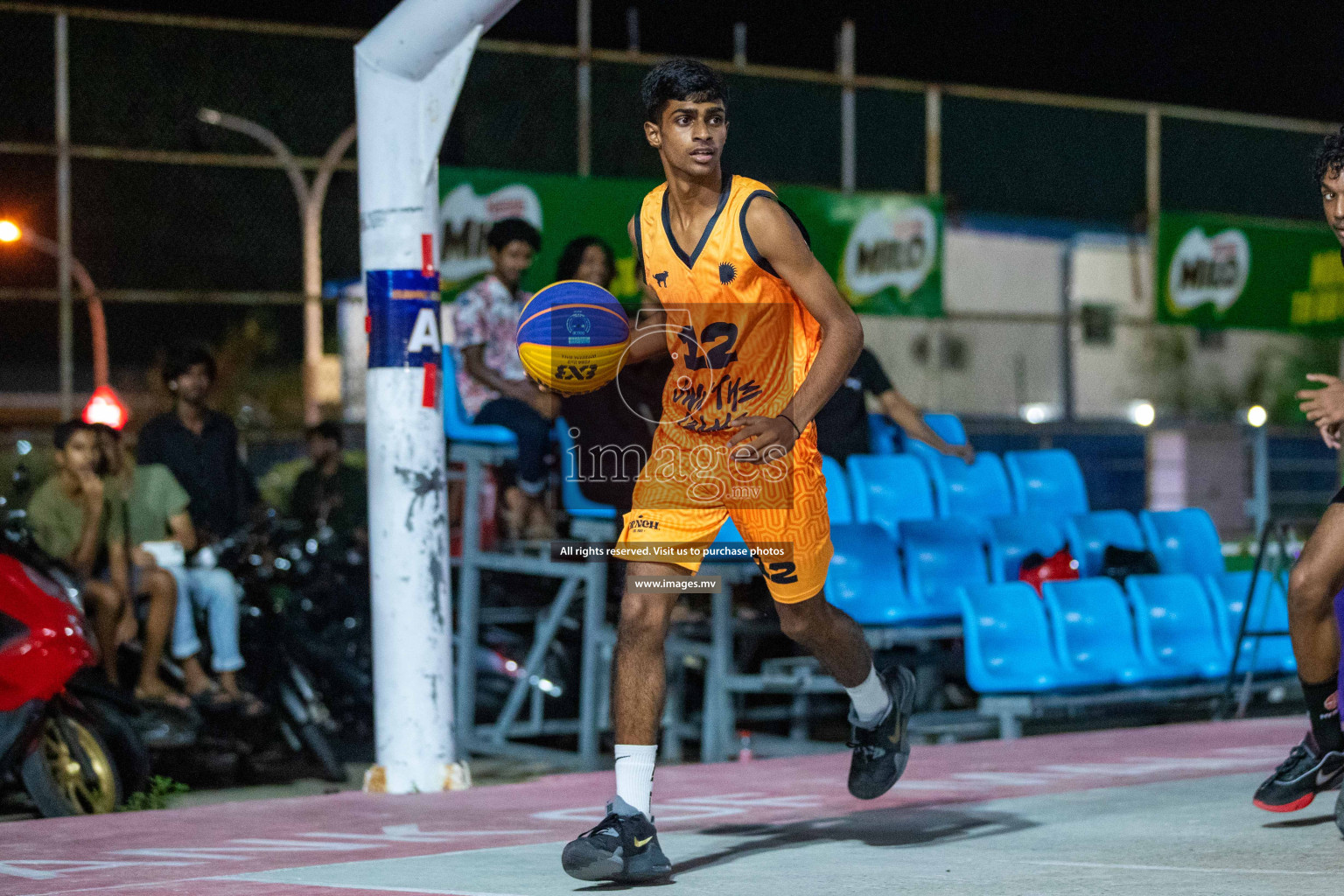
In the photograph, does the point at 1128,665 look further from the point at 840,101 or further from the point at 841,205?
the point at 840,101

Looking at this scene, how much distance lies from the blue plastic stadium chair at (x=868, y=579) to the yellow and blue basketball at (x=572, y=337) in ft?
14.5

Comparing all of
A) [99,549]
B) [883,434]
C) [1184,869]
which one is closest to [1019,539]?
[883,434]

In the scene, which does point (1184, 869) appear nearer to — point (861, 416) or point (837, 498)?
point (837, 498)

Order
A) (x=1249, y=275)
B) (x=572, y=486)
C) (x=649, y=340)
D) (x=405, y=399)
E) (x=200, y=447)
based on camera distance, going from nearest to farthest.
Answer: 1. (x=649, y=340)
2. (x=405, y=399)
3. (x=200, y=447)
4. (x=572, y=486)
5. (x=1249, y=275)

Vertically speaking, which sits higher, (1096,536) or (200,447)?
(200,447)

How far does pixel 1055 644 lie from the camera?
9789mm

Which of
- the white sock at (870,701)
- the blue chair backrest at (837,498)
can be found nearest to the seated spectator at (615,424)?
the blue chair backrest at (837,498)

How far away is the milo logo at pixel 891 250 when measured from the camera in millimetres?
13805

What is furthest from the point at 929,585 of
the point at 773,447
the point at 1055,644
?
the point at 773,447

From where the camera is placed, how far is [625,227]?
12383 millimetres

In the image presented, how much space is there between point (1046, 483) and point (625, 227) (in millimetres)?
3417

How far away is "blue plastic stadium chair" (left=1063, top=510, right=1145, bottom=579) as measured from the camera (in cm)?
1094

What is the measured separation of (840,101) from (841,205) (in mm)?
1210

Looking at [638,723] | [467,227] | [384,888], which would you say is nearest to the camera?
[384,888]
